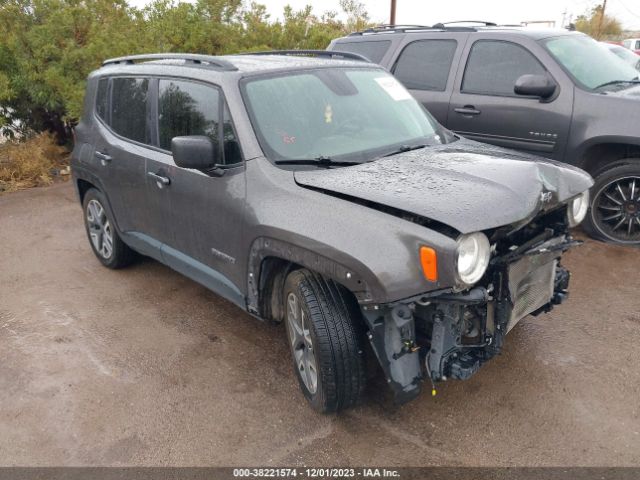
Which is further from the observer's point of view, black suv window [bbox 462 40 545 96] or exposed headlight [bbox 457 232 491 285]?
black suv window [bbox 462 40 545 96]

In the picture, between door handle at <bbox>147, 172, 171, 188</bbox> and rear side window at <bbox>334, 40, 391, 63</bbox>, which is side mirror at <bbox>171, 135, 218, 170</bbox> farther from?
rear side window at <bbox>334, 40, 391, 63</bbox>

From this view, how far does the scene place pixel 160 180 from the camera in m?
3.79

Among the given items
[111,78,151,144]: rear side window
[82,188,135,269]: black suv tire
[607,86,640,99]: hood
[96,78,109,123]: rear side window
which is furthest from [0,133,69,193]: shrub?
[607,86,640,99]: hood

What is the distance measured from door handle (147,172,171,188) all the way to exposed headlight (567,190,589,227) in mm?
2466

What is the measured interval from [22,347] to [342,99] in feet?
9.04

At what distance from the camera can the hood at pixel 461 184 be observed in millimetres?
2502

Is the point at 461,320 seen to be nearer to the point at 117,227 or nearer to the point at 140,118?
the point at 140,118

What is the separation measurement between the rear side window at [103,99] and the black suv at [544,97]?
3083 mm

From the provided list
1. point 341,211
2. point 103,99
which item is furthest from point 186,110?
point 341,211

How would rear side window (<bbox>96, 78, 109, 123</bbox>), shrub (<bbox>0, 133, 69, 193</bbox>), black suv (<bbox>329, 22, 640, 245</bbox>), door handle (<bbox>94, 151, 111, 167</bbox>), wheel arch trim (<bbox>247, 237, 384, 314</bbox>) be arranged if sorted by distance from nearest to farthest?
wheel arch trim (<bbox>247, 237, 384, 314</bbox>) < door handle (<bbox>94, 151, 111, 167</bbox>) < rear side window (<bbox>96, 78, 109, 123</bbox>) < black suv (<bbox>329, 22, 640, 245</bbox>) < shrub (<bbox>0, 133, 69, 193</bbox>)

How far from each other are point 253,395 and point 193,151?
1.44 meters

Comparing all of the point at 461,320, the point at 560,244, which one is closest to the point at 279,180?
the point at 461,320

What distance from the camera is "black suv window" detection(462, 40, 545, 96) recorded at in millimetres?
5383

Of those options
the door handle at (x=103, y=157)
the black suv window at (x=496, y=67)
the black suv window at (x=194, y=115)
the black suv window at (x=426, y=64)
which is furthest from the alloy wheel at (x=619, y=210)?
the door handle at (x=103, y=157)
